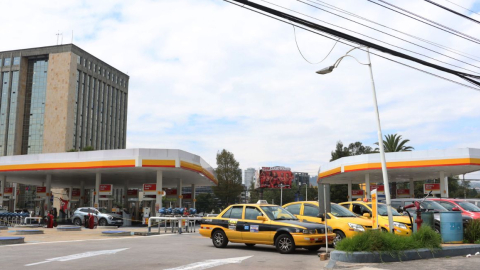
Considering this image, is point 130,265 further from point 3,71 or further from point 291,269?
point 3,71

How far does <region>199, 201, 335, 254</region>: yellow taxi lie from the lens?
530 inches

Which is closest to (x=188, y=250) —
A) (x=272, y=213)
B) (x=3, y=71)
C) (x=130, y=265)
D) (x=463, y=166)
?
(x=272, y=213)

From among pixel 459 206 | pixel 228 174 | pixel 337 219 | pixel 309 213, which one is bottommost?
pixel 337 219

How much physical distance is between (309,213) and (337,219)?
1298mm

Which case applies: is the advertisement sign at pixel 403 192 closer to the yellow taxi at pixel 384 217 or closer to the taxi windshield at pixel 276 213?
the yellow taxi at pixel 384 217

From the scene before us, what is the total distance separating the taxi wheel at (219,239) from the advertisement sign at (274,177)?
76.1 m

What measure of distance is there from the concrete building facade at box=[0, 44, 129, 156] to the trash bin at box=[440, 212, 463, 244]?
257ft

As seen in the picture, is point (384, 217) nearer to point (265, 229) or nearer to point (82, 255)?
point (265, 229)

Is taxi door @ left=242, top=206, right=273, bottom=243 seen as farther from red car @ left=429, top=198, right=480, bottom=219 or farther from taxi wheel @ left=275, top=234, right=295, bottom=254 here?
red car @ left=429, top=198, right=480, bottom=219

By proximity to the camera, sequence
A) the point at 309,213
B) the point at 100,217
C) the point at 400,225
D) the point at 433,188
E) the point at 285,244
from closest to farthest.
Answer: the point at 285,244 < the point at 400,225 < the point at 309,213 < the point at 100,217 < the point at 433,188

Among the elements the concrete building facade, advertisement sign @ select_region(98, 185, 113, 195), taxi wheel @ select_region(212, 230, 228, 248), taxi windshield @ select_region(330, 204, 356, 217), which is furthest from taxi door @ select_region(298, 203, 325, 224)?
the concrete building facade

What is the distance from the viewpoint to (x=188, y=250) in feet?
48.0

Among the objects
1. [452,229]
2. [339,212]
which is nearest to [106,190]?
[339,212]

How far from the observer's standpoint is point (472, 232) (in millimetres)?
14117
